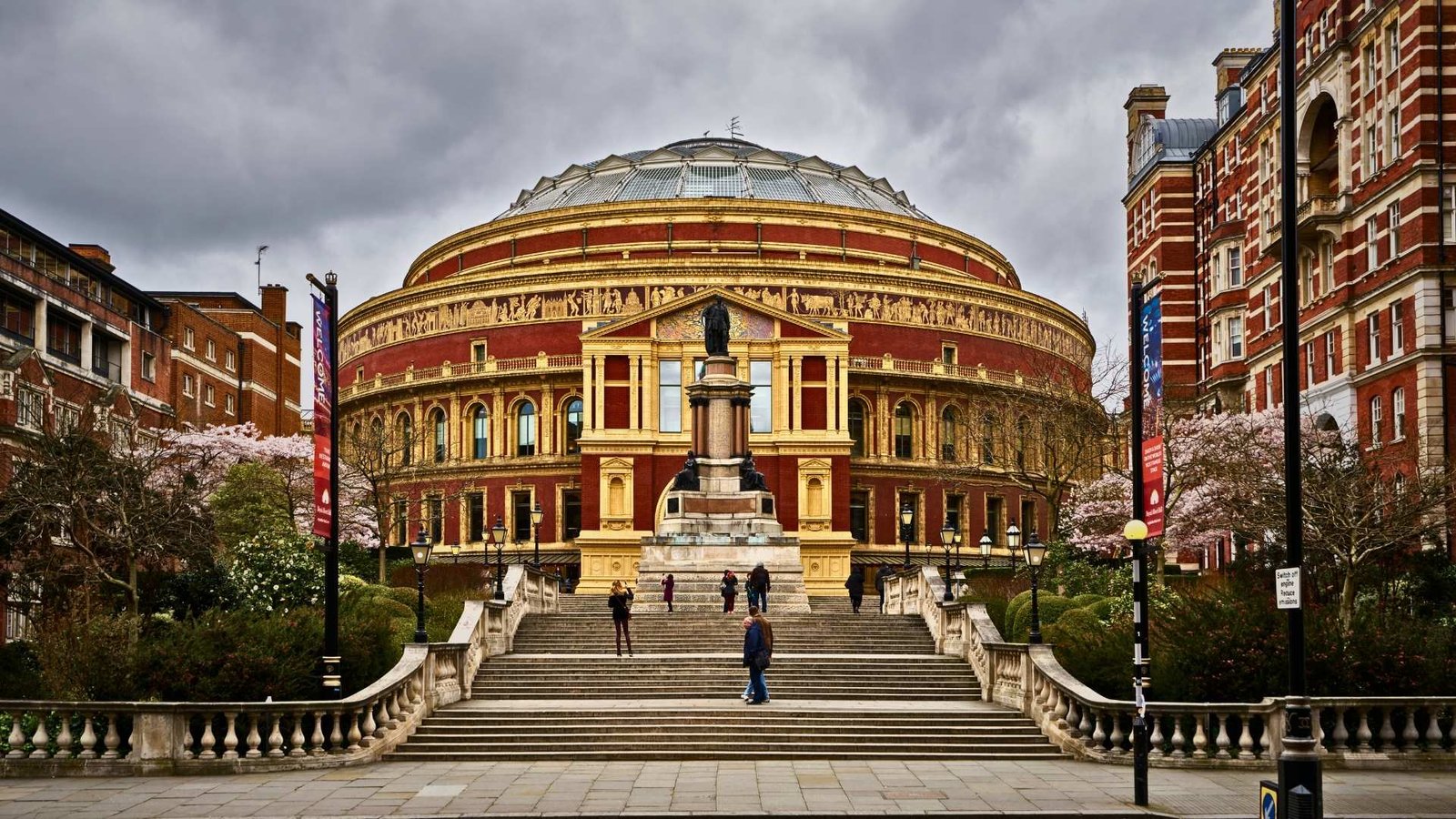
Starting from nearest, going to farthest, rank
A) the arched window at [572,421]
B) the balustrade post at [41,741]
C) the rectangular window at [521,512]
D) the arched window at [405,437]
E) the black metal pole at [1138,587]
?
the black metal pole at [1138,587] → the balustrade post at [41,741] → the arched window at [405,437] → the rectangular window at [521,512] → the arched window at [572,421]

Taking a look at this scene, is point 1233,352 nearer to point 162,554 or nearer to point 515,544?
point 515,544

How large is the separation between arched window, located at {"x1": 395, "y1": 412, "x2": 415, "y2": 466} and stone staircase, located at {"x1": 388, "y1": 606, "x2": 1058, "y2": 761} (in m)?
37.6

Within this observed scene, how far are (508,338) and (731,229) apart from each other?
13.8 m

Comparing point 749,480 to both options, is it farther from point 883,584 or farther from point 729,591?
point 729,591

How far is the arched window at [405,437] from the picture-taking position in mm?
79125

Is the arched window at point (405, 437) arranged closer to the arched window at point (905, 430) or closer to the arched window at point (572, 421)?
the arched window at point (572, 421)

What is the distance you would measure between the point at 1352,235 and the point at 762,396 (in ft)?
91.7

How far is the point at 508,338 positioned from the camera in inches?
3214

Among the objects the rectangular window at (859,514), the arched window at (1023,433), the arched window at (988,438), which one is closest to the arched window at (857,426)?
the rectangular window at (859,514)

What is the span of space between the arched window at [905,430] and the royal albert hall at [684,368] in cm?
12

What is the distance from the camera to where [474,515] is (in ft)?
270

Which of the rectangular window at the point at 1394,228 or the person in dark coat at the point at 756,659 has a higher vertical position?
the rectangular window at the point at 1394,228

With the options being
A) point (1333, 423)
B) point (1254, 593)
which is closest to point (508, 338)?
point (1333, 423)

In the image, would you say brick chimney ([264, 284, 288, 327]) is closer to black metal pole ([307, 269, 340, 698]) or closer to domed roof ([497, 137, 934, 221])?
domed roof ([497, 137, 934, 221])
